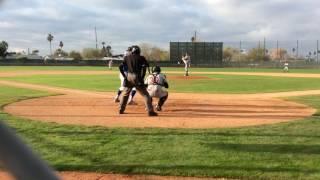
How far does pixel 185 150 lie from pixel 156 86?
240 inches

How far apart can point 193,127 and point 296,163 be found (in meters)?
3.71

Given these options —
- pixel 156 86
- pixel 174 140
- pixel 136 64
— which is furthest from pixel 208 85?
pixel 174 140

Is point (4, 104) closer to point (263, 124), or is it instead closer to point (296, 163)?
point (263, 124)

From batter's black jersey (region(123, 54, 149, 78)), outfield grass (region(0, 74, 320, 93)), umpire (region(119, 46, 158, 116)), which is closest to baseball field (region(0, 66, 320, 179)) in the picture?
umpire (region(119, 46, 158, 116))

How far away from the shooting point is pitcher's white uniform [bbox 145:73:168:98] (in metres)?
13.5

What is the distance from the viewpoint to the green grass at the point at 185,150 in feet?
21.1

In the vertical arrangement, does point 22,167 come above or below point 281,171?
above

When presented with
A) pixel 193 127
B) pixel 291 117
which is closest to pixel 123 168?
pixel 193 127

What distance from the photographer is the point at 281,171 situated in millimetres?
6305

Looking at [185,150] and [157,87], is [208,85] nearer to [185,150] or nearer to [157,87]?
[157,87]

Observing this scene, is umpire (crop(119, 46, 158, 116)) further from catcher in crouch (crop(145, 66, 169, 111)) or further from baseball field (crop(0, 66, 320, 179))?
catcher in crouch (crop(145, 66, 169, 111))

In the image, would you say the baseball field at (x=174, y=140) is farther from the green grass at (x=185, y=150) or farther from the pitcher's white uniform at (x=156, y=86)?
the pitcher's white uniform at (x=156, y=86)

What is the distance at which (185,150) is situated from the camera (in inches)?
301

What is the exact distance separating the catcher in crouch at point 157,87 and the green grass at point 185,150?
373 centimetres
